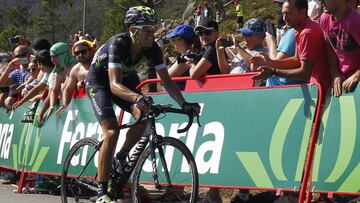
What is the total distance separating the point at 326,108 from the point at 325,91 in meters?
0.19

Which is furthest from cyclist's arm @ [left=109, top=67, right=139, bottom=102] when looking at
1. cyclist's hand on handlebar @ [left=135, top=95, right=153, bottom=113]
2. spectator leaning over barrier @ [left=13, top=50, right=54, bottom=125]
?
spectator leaning over barrier @ [left=13, top=50, right=54, bottom=125]

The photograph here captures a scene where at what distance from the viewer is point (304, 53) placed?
5.82m

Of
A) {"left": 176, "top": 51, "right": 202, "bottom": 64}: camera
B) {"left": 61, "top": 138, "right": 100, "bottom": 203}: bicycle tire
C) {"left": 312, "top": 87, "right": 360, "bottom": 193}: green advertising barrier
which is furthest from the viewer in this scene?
{"left": 176, "top": 51, "right": 202, "bottom": 64}: camera

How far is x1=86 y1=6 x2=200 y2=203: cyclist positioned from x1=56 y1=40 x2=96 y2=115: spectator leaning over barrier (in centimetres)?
232

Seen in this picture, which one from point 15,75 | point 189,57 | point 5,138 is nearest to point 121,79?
point 189,57

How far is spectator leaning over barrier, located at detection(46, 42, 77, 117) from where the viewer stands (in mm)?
9734

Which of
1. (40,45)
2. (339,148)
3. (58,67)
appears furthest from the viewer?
(40,45)

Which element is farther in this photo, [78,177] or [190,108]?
[78,177]

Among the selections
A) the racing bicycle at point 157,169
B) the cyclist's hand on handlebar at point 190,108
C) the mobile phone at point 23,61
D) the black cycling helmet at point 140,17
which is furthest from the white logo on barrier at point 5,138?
the cyclist's hand on handlebar at point 190,108

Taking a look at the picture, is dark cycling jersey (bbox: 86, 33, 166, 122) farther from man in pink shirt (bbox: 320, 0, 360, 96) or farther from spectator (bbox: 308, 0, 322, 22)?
spectator (bbox: 308, 0, 322, 22)

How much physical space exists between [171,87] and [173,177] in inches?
37.3

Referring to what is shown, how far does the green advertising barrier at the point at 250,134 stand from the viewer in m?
5.94

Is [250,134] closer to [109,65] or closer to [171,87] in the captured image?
[171,87]

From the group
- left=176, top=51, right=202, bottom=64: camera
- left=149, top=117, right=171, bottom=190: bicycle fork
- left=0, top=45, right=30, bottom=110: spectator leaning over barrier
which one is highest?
left=176, top=51, right=202, bottom=64: camera
